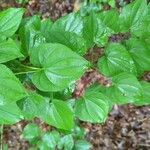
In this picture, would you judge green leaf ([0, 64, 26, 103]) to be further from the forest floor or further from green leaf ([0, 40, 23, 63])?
the forest floor

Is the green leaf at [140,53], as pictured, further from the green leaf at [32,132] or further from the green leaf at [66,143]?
the green leaf at [32,132]

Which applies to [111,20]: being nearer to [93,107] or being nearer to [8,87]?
[93,107]

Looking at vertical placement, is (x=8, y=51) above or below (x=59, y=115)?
above

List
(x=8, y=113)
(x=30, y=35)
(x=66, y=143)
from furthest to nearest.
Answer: (x=66, y=143) < (x=30, y=35) < (x=8, y=113)

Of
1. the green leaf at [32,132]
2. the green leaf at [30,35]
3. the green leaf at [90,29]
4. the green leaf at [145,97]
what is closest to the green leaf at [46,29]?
the green leaf at [30,35]

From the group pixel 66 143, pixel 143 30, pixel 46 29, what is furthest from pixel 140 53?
pixel 66 143

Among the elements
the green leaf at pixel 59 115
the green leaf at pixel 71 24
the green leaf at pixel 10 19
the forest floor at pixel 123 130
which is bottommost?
the forest floor at pixel 123 130
